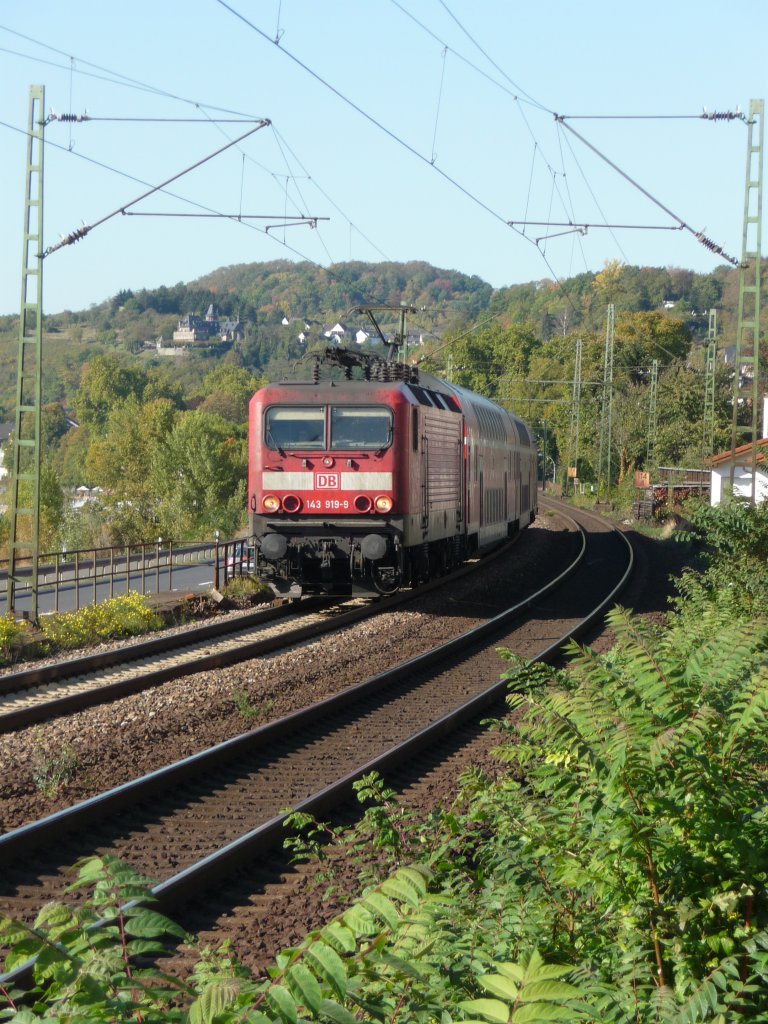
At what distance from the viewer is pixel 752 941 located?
3.91 m

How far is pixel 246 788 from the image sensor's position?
9.39 meters

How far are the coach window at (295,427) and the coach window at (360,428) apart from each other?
8.3 inches

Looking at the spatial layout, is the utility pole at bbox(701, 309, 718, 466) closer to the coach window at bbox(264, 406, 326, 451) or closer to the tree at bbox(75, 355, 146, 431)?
the coach window at bbox(264, 406, 326, 451)

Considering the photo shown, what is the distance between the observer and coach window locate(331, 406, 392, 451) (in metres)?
19.3

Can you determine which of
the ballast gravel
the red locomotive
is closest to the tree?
the red locomotive

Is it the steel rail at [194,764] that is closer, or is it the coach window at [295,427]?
the steel rail at [194,764]

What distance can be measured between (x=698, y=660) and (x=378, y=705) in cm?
726

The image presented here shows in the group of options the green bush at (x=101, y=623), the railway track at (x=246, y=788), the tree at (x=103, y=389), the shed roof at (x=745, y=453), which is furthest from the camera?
the tree at (x=103, y=389)

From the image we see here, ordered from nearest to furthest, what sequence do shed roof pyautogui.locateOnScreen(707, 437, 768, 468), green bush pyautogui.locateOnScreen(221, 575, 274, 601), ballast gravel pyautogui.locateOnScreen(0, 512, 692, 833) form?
1. ballast gravel pyautogui.locateOnScreen(0, 512, 692, 833)
2. shed roof pyautogui.locateOnScreen(707, 437, 768, 468)
3. green bush pyautogui.locateOnScreen(221, 575, 274, 601)

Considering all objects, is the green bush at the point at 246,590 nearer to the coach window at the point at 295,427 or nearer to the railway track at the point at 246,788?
the coach window at the point at 295,427

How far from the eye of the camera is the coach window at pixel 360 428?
19.3 meters

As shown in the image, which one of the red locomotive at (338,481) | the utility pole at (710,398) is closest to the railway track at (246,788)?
the red locomotive at (338,481)

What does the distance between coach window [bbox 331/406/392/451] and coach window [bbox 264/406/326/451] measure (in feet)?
0.69

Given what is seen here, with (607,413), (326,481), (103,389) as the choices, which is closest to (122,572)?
(326,481)
